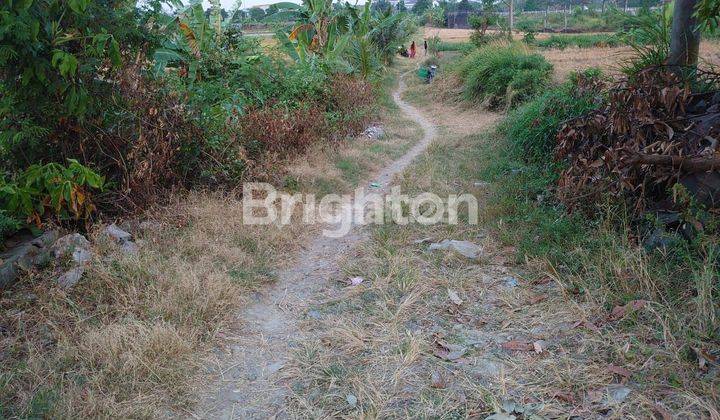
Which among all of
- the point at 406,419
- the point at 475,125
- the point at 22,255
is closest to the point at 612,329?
the point at 406,419

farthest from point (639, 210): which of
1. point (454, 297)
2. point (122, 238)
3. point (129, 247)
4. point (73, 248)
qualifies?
point (73, 248)

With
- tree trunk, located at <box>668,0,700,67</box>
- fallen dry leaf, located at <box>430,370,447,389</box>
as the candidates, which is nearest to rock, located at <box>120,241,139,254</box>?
fallen dry leaf, located at <box>430,370,447,389</box>

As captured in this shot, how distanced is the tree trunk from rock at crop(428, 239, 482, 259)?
2.90 metres

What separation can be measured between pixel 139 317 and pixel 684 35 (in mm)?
5571

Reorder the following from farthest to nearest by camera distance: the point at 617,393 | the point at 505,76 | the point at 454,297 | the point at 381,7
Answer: the point at 381,7
the point at 505,76
the point at 454,297
the point at 617,393

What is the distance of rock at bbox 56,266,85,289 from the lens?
358 centimetres

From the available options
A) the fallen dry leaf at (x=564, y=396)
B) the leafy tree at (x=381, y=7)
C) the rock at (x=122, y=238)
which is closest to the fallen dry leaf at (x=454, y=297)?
the fallen dry leaf at (x=564, y=396)

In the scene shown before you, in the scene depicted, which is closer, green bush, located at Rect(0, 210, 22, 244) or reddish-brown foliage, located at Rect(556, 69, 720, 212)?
green bush, located at Rect(0, 210, 22, 244)

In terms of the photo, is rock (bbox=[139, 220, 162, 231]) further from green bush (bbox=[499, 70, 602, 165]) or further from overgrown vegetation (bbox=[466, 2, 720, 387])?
green bush (bbox=[499, 70, 602, 165])

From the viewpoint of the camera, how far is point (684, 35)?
529 cm

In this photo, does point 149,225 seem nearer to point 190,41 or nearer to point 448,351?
point 448,351

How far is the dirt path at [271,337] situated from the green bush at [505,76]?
26.4 feet

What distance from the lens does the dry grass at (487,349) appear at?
263 centimetres

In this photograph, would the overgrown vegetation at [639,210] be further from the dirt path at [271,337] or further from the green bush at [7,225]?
the green bush at [7,225]
